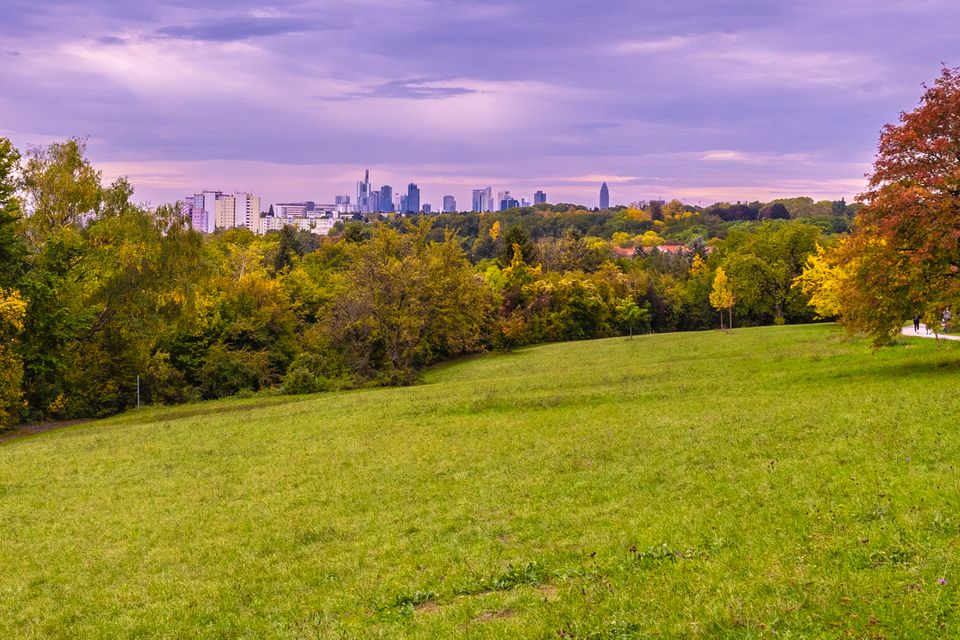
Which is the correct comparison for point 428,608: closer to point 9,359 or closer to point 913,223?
point 913,223

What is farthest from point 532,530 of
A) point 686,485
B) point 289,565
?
point 289,565

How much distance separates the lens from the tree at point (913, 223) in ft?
80.0

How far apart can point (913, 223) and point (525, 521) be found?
65.1 feet

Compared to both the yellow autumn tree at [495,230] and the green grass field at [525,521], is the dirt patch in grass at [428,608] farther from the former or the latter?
the yellow autumn tree at [495,230]

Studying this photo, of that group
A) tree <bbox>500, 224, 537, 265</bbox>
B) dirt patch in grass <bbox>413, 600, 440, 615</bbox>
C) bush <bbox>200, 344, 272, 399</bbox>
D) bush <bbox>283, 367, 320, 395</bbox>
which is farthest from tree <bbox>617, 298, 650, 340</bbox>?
dirt patch in grass <bbox>413, 600, 440, 615</bbox>

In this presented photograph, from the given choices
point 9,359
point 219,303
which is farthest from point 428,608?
point 219,303

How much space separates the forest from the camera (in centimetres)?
3900

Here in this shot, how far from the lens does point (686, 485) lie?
15.2m

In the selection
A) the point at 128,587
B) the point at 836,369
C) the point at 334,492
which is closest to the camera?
the point at 128,587

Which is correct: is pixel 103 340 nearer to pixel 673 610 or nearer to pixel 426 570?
pixel 426 570

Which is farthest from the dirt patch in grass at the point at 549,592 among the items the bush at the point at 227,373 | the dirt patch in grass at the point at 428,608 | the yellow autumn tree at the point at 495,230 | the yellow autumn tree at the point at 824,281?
the yellow autumn tree at the point at 495,230

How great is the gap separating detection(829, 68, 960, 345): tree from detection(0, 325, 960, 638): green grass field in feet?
9.32

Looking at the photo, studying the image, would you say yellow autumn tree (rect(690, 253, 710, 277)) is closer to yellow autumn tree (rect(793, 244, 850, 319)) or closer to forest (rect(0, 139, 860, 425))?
forest (rect(0, 139, 860, 425))

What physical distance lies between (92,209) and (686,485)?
42522mm
